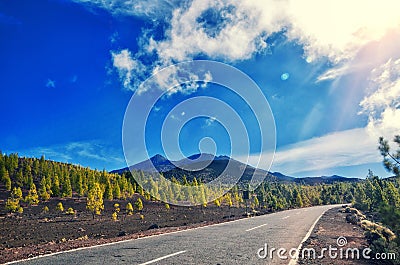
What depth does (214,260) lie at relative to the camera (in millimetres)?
8695

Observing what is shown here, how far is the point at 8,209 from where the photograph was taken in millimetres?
51562

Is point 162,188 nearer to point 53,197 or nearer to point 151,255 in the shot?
point 53,197

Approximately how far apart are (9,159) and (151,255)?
11436cm

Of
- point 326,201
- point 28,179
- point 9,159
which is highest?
point 9,159

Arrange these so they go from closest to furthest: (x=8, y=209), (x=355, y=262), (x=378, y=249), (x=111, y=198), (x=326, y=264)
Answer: (x=326, y=264), (x=355, y=262), (x=378, y=249), (x=8, y=209), (x=111, y=198)

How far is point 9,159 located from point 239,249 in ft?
377

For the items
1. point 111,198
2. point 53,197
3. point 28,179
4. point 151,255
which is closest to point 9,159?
point 28,179

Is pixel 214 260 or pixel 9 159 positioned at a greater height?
pixel 9 159

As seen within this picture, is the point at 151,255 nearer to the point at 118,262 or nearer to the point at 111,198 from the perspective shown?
the point at 118,262

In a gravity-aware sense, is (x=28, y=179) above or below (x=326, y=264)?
above

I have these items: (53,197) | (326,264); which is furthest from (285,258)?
(53,197)

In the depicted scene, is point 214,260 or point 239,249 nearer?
point 214,260

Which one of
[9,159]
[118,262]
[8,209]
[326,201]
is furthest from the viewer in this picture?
[326,201]

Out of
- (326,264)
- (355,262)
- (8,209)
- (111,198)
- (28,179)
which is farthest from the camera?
(28,179)
